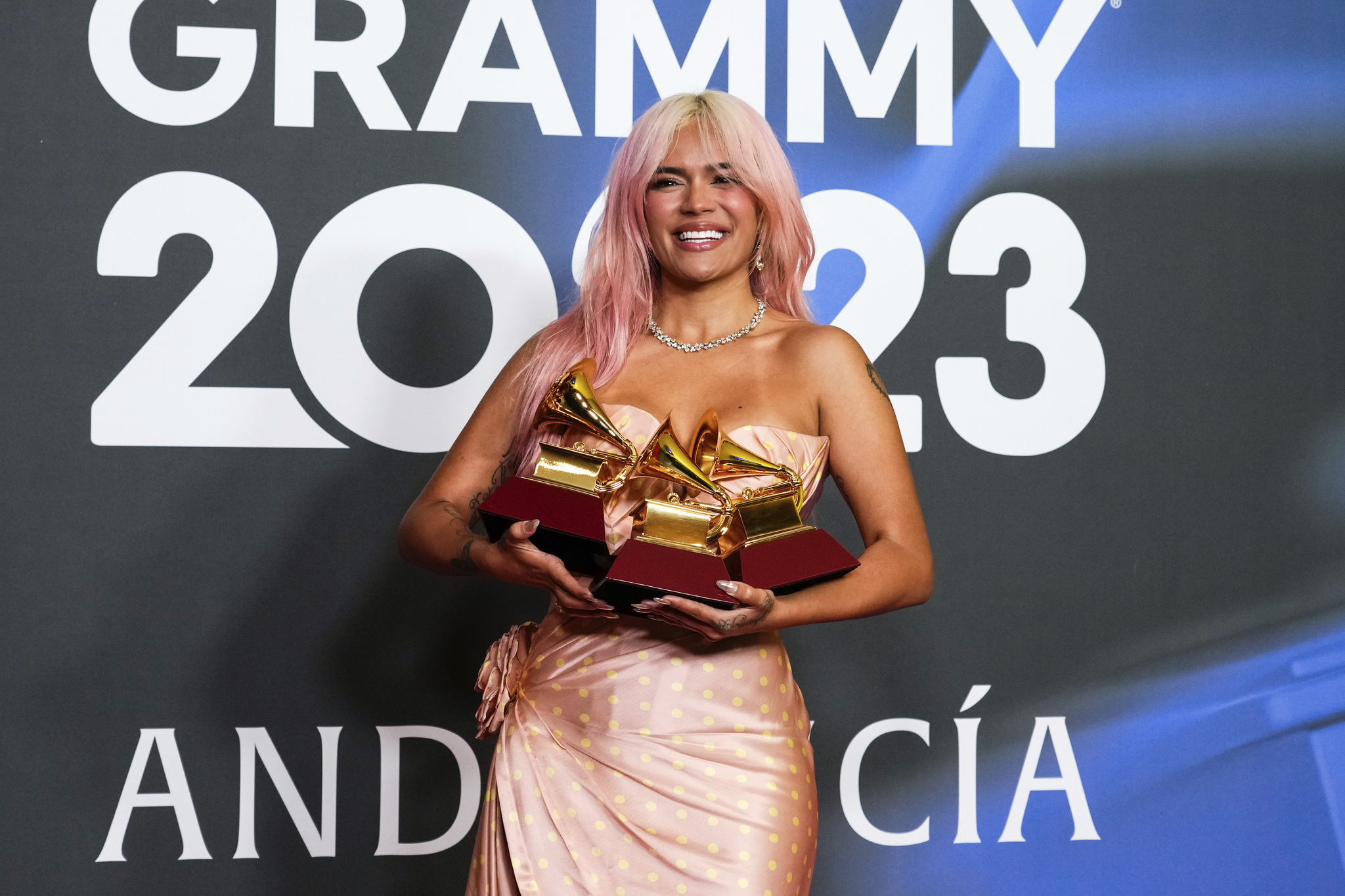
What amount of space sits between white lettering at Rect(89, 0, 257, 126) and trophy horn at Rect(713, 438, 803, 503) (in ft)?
6.08

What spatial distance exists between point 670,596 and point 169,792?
6.14 ft

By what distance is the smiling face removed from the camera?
1886 millimetres

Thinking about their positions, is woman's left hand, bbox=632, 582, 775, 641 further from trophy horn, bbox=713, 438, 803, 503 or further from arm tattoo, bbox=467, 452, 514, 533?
arm tattoo, bbox=467, 452, 514, 533

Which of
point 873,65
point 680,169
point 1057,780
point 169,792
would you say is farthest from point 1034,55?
point 169,792

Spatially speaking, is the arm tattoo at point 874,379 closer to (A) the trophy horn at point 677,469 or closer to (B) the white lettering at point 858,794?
(A) the trophy horn at point 677,469

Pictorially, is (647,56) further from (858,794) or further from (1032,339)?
(858,794)

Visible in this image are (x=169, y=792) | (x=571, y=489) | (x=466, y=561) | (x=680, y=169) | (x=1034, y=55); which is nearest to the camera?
(x=571, y=489)

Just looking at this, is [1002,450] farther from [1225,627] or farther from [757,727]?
[757,727]

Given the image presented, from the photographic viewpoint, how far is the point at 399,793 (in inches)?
114

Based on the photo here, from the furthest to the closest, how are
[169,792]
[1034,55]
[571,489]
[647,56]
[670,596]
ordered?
[1034,55]
[647,56]
[169,792]
[571,489]
[670,596]

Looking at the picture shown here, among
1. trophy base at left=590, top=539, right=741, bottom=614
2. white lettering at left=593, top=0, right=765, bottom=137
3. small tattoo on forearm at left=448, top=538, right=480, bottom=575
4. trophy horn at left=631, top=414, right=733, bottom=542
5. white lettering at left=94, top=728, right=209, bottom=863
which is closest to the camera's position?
trophy base at left=590, top=539, right=741, bottom=614

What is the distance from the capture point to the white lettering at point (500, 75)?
294 centimetres

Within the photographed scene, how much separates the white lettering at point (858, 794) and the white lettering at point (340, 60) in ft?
6.09

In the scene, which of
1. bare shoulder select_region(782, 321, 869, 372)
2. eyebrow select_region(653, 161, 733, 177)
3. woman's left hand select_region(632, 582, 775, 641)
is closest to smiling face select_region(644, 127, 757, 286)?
eyebrow select_region(653, 161, 733, 177)
